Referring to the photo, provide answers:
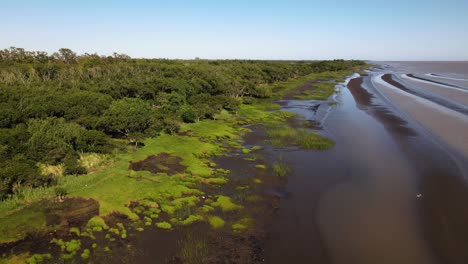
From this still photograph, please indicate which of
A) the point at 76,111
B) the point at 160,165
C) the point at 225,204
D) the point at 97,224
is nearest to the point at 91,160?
the point at 160,165

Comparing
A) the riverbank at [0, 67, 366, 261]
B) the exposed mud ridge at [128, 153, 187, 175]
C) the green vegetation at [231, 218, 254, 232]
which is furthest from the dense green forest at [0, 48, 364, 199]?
the green vegetation at [231, 218, 254, 232]

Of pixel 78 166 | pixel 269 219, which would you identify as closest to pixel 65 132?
pixel 78 166

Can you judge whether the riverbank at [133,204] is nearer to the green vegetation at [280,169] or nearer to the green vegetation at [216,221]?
the green vegetation at [216,221]

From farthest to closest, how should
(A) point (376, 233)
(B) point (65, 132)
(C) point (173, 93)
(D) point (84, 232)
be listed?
(C) point (173, 93), (B) point (65, 132), (A) point (376, 233), (D) point (84, 232)

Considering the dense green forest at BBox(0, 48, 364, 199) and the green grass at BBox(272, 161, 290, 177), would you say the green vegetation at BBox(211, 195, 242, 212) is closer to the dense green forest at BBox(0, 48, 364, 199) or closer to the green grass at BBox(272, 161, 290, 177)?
the green grass at BBox(272, 161, 290, 177)

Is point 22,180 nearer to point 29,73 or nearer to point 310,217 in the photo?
point 310,217
